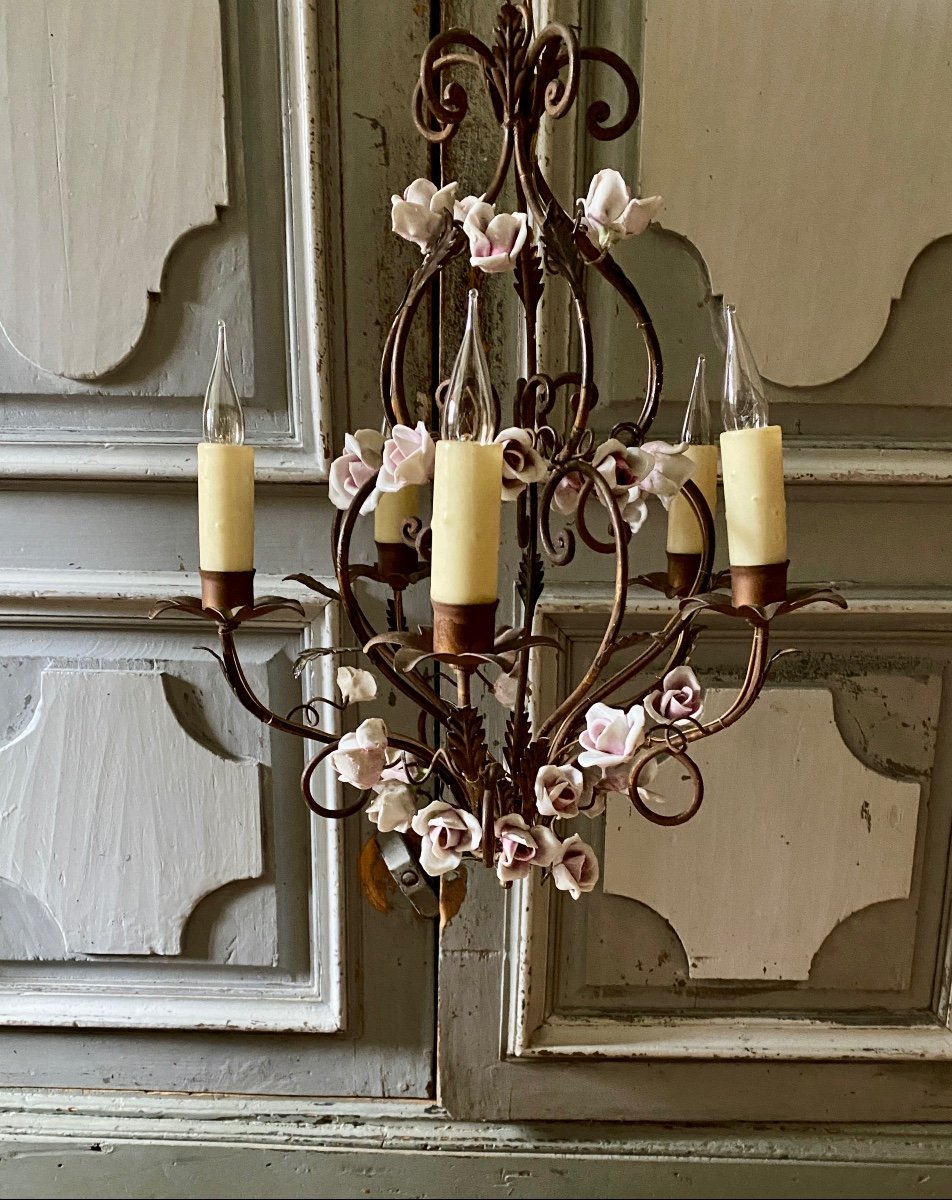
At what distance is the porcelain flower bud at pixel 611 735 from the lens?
1.16 feet

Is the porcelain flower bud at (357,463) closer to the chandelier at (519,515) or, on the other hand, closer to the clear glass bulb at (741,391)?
the chandelier at (519,515)

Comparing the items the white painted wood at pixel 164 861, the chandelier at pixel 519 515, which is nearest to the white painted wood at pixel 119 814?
the white painted wood at pixel 164 861

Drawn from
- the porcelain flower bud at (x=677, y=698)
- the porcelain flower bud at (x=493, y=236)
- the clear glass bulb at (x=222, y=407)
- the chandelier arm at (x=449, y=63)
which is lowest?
the porcelain flower bud at (x=677, y=698)

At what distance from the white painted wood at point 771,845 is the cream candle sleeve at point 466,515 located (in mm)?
321

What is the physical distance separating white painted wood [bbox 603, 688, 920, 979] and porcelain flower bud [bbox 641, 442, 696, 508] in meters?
0.26

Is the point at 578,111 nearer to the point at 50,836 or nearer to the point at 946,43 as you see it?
the point at 946,43

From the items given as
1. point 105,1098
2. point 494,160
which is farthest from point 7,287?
point 105,1098

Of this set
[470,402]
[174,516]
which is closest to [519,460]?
[470,402]

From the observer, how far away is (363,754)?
0.38 metres

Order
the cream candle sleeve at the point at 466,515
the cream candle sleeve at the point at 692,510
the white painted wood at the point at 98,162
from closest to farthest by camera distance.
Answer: the cream candle sleeve at the point at 466,515, the cream candle sleeve at the point at 692,510, the white painted wood at the point at 98,162

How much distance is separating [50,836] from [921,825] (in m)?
0.63

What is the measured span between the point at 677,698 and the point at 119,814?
1.41ft

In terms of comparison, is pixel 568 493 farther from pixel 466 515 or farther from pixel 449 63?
pixel 449 63

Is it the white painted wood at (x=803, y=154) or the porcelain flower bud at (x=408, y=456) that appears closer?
the porcelain flower bud at (x=408, y=456)
